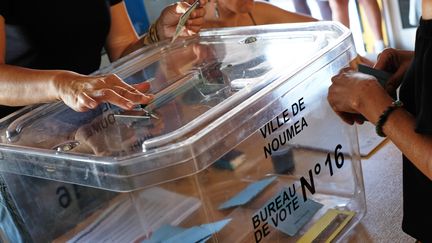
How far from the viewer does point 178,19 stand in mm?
1090

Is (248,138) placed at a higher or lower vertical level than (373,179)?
higher

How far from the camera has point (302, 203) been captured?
785 mm

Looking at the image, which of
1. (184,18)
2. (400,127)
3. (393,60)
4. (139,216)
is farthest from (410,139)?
(184,18)

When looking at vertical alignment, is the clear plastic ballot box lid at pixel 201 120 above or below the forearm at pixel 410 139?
above

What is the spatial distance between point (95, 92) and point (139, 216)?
0.18 m

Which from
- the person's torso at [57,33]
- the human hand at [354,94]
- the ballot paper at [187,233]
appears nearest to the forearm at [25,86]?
the person's torso at [57,33]

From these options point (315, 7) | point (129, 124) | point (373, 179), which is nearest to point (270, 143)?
point (129, 124)

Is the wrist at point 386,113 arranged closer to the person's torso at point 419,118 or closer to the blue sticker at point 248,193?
the person's torso at point 419,118

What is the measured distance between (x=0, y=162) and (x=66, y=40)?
1.16ft

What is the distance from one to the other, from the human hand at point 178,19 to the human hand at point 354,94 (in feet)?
1.41

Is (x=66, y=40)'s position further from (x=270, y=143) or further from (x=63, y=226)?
(x=270, y=143)

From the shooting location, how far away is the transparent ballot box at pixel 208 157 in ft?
2.07

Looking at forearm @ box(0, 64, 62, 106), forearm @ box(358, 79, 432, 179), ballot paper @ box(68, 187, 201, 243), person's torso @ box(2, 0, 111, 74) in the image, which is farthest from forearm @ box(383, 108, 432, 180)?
person's torso @ box(2, 0, 111, 74)

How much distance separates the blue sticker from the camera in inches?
27.1
